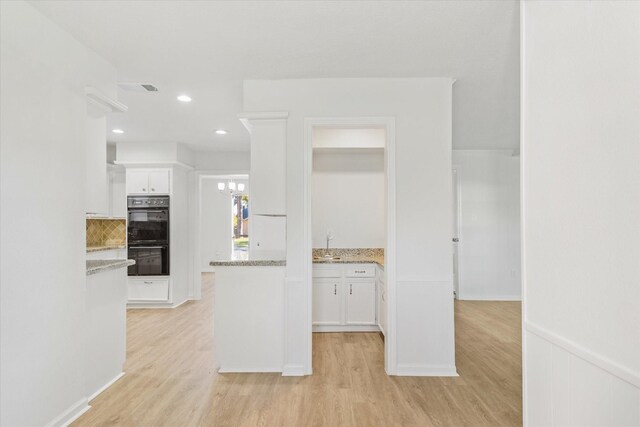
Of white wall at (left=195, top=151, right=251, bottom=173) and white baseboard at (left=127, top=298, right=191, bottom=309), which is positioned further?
white wall at (left=195, top=151, right=251, bottom=173)

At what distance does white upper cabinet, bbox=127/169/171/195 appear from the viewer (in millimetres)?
5359

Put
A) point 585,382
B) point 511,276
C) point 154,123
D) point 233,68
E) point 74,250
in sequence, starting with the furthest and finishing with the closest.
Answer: point 511,276 → point 154,123 → point 233,68 → point 74,250 → point 585,382

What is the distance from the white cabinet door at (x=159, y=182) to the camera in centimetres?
537

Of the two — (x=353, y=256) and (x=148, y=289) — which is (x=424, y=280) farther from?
(x=148, y=289)

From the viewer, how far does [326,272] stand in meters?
4.06

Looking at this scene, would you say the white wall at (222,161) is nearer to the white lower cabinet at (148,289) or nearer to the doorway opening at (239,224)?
the white lower cabinet at (148,289)

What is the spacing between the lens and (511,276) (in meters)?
5.67

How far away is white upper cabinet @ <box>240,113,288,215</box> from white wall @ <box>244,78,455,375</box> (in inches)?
2.8

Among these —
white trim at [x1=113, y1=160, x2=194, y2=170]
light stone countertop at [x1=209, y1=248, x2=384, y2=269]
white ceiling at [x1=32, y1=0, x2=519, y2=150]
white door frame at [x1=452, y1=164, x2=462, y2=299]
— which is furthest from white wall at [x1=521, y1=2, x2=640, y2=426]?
white trim at [x1=113, y1=160, x2=194, y2=170]

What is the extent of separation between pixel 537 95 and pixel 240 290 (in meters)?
2.59

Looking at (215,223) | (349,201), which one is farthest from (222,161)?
(215,223)

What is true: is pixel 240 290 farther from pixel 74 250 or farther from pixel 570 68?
pixel 570 68

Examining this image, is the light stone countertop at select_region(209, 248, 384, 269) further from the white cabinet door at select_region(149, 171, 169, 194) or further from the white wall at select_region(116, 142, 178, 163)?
the white wall at select_region(116, 142, 178, 163)

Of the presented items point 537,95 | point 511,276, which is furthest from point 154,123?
point 511,276
